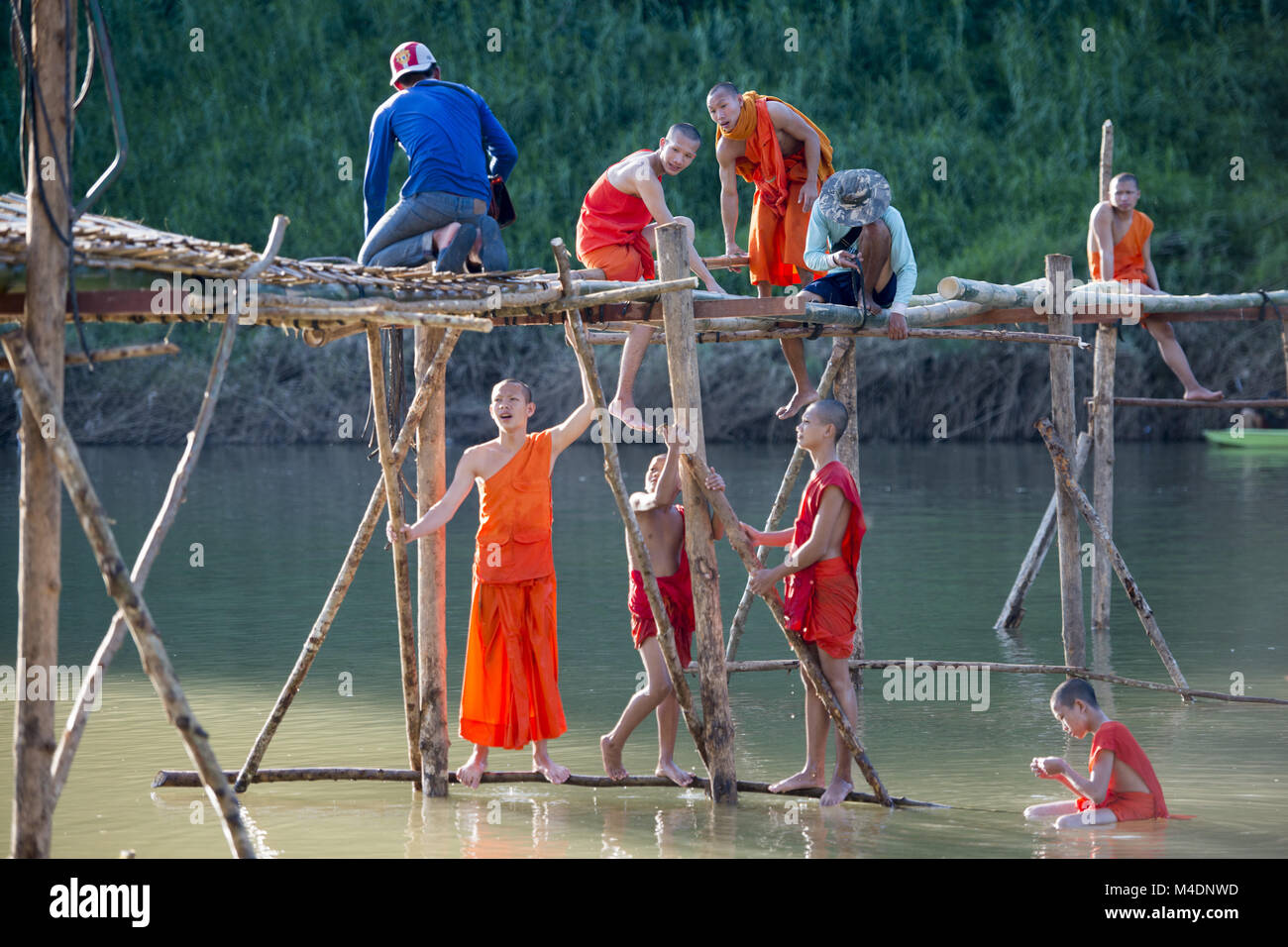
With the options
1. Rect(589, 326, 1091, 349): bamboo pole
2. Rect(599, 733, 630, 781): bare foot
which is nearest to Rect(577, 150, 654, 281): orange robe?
Rect(589, 326, 1091, 349): bamboo pole

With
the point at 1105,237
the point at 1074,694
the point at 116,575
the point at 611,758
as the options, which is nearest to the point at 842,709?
the point at 1074,694

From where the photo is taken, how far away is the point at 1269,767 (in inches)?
Answer: 313

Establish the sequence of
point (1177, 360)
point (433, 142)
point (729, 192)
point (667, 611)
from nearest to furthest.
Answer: point (667, 611) < point (433, 142) < point (729, 192) < point (1177, 360)

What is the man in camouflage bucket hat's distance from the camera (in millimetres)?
8352

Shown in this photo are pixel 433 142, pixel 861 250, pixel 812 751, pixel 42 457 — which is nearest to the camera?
pixel 42 457

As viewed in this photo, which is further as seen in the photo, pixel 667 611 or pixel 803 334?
pixel 803 334

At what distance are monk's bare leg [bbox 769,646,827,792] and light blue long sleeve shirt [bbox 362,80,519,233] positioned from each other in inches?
118

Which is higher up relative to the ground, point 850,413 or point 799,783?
point 850,413

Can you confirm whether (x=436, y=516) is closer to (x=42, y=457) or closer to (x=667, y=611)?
(x=667, y=611)

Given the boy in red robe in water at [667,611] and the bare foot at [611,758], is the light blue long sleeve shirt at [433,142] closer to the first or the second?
the boy in red robe in water at [667,611]

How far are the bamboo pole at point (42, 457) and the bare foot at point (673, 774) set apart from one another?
3.09 metres

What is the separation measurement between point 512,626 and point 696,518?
3.23 feet

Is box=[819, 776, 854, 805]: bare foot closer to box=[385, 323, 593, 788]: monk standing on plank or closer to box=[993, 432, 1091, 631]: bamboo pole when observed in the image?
box=[385, 323, 593, 788]: monk standing on plank

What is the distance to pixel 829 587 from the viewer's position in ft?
23.4
